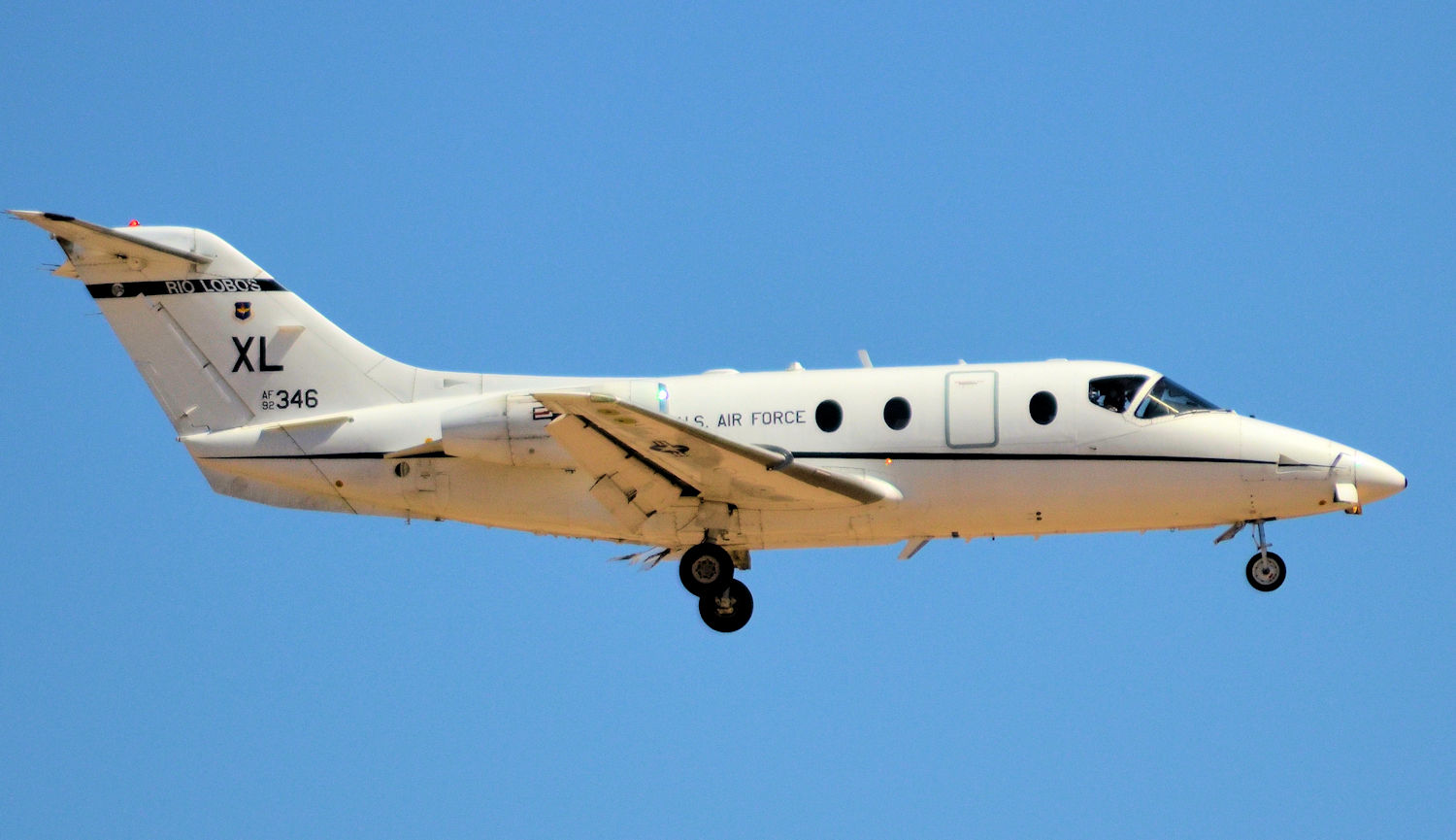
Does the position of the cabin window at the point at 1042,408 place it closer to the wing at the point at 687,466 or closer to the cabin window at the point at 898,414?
the cabin window at the point at 898,414

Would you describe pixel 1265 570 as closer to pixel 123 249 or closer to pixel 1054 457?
pixel 1054 457

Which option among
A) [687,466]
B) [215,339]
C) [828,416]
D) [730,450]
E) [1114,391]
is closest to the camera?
[730,450]

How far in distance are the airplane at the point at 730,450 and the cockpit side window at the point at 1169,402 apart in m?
0.03

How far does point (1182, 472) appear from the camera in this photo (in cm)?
1895

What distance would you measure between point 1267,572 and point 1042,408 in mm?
3394

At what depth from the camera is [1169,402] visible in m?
19.3

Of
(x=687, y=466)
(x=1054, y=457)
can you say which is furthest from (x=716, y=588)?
(x=1054, y=457)

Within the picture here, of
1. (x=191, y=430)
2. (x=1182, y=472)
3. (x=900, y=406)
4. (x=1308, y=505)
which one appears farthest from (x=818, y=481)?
(x=191, y=430)

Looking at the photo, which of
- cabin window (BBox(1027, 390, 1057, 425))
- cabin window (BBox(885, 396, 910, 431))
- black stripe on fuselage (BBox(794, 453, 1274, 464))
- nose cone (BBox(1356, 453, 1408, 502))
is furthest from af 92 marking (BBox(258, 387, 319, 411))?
nose cone (BBox(1356, 453, 1408, 502))

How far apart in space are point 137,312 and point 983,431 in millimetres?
11233

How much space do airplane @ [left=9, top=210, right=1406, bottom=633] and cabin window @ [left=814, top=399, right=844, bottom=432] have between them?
0.02m

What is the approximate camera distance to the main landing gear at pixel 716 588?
1962 centimetres

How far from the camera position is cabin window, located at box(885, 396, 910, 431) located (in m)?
19.2

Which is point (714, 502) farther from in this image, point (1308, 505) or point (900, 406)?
point (1308, 505)
